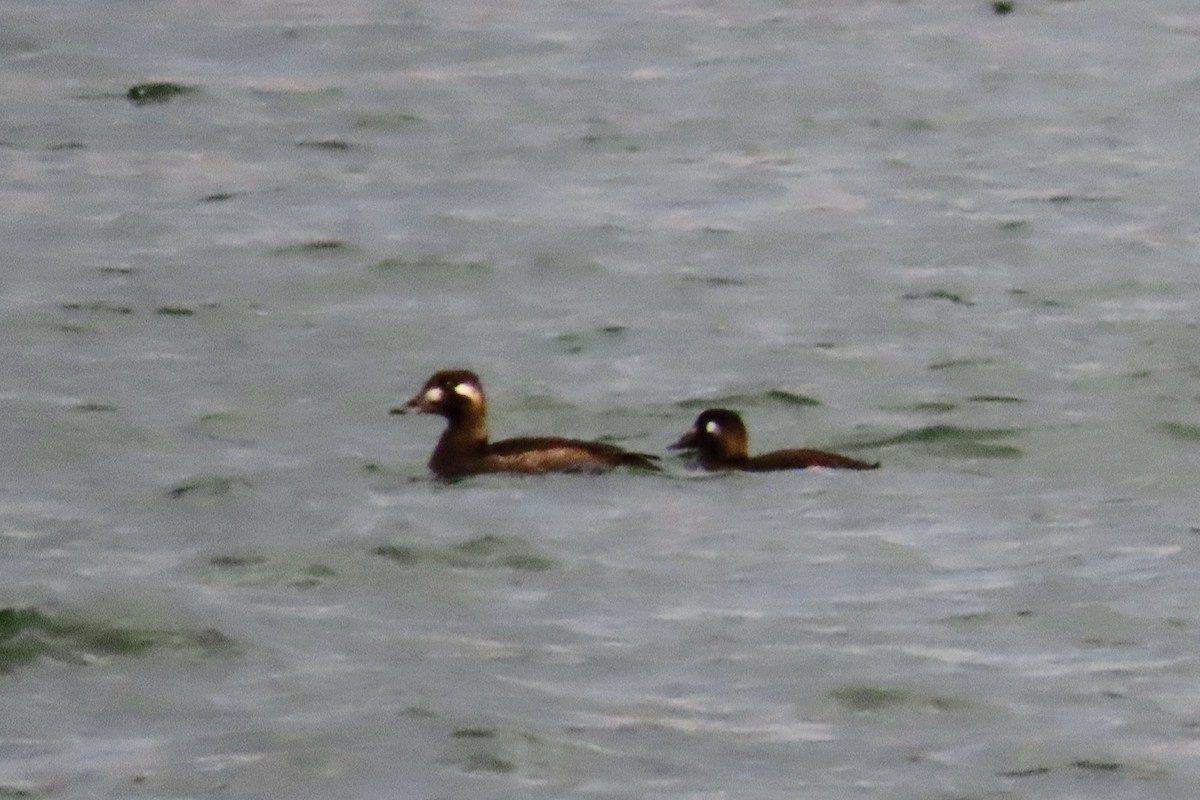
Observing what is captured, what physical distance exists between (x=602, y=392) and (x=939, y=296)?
228 centimetres

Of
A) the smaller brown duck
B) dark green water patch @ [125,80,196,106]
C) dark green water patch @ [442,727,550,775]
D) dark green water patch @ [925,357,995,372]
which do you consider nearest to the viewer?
dark green water patch @ [442,727,550,775]

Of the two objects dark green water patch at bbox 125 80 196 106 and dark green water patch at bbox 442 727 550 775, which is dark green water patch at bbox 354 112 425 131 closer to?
dark green water patch at bbox 125 80 196 106

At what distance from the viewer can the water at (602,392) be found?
33.6 feet

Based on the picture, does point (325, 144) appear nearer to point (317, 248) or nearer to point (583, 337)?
point (317, 248)

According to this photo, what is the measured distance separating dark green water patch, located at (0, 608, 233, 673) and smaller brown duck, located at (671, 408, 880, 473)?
2889 mm

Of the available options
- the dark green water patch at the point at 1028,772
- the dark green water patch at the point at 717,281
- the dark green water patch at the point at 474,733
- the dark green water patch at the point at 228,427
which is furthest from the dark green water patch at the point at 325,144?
the dark green water patch at the point at 1028,772

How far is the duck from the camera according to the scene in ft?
43.6

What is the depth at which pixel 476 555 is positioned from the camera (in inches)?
485

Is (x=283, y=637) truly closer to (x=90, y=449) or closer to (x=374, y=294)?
(x=90, y=449)

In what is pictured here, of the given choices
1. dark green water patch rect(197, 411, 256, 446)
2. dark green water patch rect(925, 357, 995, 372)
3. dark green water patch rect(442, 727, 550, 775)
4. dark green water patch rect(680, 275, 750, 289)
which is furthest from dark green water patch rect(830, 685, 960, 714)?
dark green water patch rect(680, 275, 750, 289)

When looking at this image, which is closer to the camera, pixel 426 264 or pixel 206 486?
pixel 206 486

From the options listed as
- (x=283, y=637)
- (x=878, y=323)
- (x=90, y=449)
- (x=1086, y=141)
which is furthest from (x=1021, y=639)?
(x=1086, y=141)

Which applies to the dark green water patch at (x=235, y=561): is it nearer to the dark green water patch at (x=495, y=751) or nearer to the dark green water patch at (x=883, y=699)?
the dark green water patch at (x=495, y=751)

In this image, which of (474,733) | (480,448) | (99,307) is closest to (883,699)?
(474,733)
